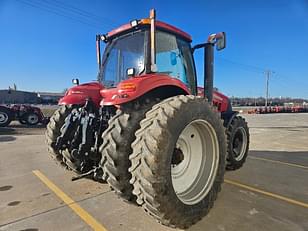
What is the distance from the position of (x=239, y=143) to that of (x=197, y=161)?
9.11 feet

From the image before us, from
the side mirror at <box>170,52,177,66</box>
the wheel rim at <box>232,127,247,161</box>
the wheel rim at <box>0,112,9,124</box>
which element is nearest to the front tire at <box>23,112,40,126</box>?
the wheel rim at <box>0,112,9,124</box>

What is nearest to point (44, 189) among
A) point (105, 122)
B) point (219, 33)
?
point (105, 122)

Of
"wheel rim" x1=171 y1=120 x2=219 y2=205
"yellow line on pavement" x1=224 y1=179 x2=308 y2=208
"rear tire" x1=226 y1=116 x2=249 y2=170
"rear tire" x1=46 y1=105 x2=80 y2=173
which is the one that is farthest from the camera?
"rear tire" x1=226 y1=116 x2=249 y2=170

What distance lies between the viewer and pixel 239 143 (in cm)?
575

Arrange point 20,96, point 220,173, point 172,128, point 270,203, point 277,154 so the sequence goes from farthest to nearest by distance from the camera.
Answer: point 20,96 < point 277,154 < point 270,203 < point 220,173 < point 172,128

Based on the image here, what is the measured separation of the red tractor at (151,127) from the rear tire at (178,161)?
1 centimetres

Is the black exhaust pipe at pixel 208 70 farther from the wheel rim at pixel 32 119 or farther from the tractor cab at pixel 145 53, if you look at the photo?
the wheel rim at pixel 32 119

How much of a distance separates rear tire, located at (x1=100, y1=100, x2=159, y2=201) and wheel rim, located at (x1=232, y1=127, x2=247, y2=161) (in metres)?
3.66

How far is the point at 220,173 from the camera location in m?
3.30

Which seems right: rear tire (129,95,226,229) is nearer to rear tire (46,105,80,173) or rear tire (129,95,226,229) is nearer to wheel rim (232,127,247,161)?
rear tire (46,105,80,173)

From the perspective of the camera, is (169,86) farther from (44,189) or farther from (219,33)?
(44,189)

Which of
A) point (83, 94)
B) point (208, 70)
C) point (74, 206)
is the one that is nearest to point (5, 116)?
point (83, 94)

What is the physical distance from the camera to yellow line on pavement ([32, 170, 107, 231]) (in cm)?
298

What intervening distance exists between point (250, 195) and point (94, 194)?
270cm
